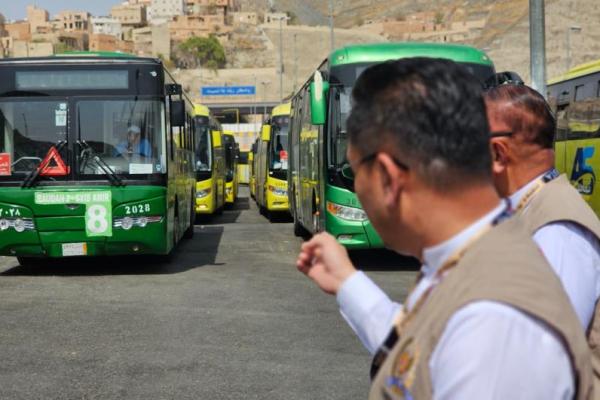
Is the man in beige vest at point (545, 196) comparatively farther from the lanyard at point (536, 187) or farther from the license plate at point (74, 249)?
the license plate at point (74, 249)

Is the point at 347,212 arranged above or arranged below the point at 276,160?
below

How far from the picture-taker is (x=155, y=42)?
6791 inches

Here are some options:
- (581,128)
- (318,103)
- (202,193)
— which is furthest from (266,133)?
(318,103)

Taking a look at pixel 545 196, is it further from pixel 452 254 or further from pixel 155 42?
pixel 155 42

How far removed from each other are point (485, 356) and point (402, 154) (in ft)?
1.40

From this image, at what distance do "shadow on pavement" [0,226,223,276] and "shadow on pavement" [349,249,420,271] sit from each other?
2.22 meters

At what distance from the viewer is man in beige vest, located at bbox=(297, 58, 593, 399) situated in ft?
4.72

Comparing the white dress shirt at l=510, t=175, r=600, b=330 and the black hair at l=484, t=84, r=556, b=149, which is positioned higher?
the black hair at l=484, t=84, r=556, b=149

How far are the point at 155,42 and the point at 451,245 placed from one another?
175m

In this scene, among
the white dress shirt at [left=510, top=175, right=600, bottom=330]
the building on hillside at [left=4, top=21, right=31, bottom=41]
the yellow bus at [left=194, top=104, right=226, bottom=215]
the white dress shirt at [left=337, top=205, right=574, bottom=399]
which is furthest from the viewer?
the building on hillside at [left=4, top=21, right=31, bottom=41]

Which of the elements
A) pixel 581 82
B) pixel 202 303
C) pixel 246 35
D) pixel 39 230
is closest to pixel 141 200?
pixel 39 230

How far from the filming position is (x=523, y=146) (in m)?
2.95

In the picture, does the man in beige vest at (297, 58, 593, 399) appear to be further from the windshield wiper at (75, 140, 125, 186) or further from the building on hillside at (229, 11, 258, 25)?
the building on hillside at (229, 11, 258, 25)

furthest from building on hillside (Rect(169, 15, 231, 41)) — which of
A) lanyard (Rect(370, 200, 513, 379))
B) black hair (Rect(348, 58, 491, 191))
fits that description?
lanyard (Rect(370, 200, 513, 379))
